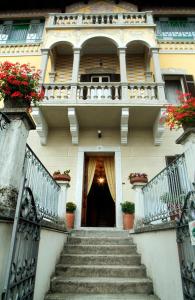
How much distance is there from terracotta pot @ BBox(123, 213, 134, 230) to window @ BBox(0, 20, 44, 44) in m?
9.74

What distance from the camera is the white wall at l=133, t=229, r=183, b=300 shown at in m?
2.92

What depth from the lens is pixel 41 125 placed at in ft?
25.7

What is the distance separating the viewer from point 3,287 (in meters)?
2.12

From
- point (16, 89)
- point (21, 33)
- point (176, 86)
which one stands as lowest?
point (16, 89)

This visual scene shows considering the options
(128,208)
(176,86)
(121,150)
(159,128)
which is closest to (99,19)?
(176,86)

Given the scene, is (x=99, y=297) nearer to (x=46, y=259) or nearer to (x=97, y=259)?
(x=97, y=259)

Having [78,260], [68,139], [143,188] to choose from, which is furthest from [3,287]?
[68,139]

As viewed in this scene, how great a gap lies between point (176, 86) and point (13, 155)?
9.10 m

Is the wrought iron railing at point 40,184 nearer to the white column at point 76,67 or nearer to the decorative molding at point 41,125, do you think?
the decorative molding at point 41,125

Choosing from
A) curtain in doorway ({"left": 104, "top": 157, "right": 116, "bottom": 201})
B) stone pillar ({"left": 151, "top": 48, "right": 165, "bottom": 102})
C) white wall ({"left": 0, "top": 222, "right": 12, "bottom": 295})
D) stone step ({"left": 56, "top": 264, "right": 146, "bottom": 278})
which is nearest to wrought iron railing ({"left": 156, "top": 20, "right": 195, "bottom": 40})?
stone pillar ({"left": 151, "top": 48, "right": 165, "bottom": 102})

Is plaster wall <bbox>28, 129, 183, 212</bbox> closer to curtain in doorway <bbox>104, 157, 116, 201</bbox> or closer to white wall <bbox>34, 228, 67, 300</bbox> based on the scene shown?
Result: curtain in doorway <bbox>104, 157, 116, 201</bbox>

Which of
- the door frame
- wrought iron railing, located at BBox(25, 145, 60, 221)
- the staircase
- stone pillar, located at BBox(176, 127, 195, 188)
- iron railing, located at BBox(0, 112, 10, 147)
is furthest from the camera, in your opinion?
the door frame

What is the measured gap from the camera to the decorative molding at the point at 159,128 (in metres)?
7.48

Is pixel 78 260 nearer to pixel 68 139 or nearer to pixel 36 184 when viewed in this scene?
pixel 36 184
